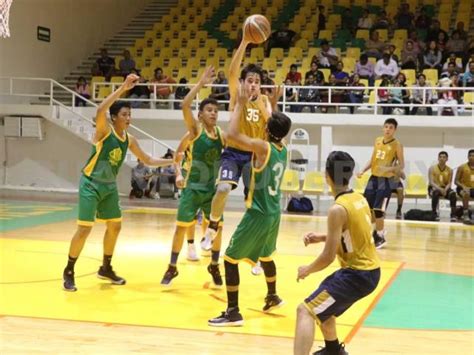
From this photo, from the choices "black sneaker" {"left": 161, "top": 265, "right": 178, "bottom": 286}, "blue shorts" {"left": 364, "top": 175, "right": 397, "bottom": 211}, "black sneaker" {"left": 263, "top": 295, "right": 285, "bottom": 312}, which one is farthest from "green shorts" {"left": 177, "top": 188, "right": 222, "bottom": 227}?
"blue shorts" {"left": 364, "top": 175, "right": 397, "bottom": 211}

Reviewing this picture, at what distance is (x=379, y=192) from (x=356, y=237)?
550 cm

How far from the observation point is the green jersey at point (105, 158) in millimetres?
6688

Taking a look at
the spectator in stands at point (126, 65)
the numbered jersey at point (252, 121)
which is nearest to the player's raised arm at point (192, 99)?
the numbered jersey at point (252, 121)

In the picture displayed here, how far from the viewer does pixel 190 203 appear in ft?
22.9

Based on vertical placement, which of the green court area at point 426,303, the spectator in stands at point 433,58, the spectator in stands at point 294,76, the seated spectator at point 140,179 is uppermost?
the spectator in stands at point 433,58

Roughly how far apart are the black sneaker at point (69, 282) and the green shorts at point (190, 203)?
3.70 ft

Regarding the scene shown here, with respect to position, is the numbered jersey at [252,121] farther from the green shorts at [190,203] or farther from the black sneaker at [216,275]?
the black sneaker at [216,275]

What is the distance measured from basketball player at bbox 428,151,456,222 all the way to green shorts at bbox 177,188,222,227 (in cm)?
776

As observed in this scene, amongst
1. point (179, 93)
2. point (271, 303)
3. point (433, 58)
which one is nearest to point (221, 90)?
point (179, 93)

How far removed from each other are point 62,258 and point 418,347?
188 inches

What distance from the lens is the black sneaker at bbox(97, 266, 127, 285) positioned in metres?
7.06

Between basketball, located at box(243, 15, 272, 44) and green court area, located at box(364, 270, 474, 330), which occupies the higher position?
basketball, located at box(243, 15, 272, 44)

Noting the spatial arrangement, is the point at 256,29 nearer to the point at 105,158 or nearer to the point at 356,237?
the point at 105,158

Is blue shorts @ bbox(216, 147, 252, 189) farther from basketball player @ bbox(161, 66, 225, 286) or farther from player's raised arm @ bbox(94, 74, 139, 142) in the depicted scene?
player's raised arm @ bbox(94, 74, 139, 142)
